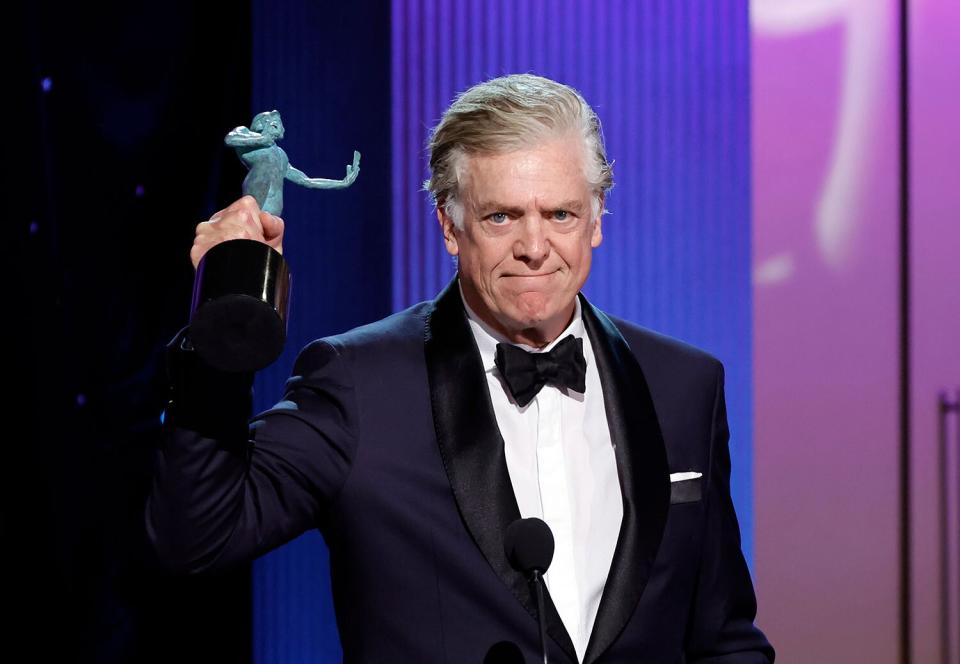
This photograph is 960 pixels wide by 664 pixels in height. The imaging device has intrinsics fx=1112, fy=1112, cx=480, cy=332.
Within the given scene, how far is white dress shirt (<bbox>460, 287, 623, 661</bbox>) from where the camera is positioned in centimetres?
170

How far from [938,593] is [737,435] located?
0.95 meters

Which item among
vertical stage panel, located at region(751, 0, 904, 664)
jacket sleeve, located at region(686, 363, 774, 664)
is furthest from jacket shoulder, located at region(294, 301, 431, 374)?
vertical stage panel, located at region(751, 0, 904, 664)

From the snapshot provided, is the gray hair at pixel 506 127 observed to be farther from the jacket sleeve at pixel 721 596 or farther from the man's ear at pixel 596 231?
the jacket sleeve at pixel 721 596

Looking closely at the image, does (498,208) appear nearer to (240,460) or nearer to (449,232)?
(449,232)

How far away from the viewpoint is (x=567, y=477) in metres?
1.77

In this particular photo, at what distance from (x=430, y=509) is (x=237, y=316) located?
50cm

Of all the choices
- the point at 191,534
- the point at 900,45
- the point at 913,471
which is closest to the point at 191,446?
the point at 191,534

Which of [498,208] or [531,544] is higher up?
[498,208]

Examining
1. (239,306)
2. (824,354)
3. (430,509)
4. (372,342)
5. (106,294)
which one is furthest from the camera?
(824,354)

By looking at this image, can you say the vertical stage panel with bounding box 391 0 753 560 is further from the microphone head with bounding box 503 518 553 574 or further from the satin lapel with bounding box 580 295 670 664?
the microphone head with bounding box 503 518 553 574

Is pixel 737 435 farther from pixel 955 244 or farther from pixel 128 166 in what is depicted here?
pixel 128 166

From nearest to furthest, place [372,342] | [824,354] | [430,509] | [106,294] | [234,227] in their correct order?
1. [234,227]
2. [430,509]
3. [372,342]
4. [106,294]
5. [824,354]

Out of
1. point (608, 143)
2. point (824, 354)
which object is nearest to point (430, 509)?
point (608, 143)

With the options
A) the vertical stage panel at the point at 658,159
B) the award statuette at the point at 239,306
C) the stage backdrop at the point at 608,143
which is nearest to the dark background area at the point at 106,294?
the stage backdrop at the point at 608,143
